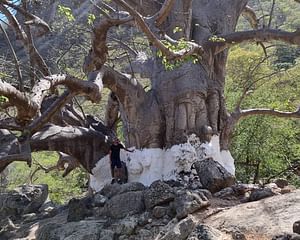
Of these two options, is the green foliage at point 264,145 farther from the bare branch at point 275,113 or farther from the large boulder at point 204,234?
the large boulder at point 204,234

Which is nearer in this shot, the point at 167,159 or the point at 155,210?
the point at 155,210

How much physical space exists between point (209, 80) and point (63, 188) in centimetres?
1008

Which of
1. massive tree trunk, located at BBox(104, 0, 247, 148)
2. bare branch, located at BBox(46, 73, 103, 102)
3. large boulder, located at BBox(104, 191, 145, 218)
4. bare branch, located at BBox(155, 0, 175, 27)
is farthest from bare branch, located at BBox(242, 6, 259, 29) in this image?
bare branch, located at BBox(155, 0, 175, 27)

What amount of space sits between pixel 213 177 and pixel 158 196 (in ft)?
3.57

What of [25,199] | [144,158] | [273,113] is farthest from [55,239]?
[273,113]

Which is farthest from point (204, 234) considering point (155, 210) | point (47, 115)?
point (47, 115)

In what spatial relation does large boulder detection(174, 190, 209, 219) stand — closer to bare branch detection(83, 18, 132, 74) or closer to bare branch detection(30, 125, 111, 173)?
bare branch detection(83, 18, 132, 74)

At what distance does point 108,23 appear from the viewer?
696 cm

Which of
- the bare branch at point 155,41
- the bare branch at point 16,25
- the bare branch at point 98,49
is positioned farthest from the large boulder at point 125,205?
the bare branch at point 16,25

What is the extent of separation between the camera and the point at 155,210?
22.1 feet

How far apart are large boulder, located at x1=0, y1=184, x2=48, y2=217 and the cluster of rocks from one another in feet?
5.18

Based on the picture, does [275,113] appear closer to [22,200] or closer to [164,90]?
[164,90]

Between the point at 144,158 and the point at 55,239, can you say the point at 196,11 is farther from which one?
the point at 55,239

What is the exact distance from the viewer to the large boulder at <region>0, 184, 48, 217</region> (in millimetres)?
10719
